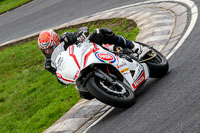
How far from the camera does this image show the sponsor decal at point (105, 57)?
6.23m

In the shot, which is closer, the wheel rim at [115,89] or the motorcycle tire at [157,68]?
the wheel rim at [115,89]

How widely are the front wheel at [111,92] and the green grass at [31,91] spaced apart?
2380mm

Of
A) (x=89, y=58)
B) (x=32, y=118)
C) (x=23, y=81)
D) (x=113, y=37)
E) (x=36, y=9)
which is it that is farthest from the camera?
(x=36, y=9)

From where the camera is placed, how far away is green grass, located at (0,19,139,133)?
860 centimetres

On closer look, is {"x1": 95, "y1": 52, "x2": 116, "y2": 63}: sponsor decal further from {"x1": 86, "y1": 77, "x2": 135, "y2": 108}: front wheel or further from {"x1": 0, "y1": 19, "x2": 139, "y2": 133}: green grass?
{"x1": 0, "y1": 19, "x2": 139, "y2": 133}: green grass

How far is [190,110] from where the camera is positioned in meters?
5.16

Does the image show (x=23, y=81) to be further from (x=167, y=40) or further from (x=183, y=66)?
(x=183, y=66)

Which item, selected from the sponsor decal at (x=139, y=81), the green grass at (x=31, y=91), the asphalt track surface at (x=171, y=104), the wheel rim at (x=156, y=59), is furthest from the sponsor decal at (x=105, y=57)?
the green grass at (x=31, y=91)

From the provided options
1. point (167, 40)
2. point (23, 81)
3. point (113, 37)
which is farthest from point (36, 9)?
point (113, 37)

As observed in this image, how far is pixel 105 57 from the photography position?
6.30 metres

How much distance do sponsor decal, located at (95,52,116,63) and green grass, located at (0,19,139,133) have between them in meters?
2.38

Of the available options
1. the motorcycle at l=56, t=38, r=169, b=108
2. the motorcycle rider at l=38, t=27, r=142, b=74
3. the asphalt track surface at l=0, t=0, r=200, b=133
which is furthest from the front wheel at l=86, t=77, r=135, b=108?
the motorcycle rider at l=38, t=27, r=142, b=74

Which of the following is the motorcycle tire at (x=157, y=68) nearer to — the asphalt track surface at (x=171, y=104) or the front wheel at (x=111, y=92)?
the asphalt track surface at (x=171, y=104)

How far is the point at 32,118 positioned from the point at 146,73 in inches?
120
